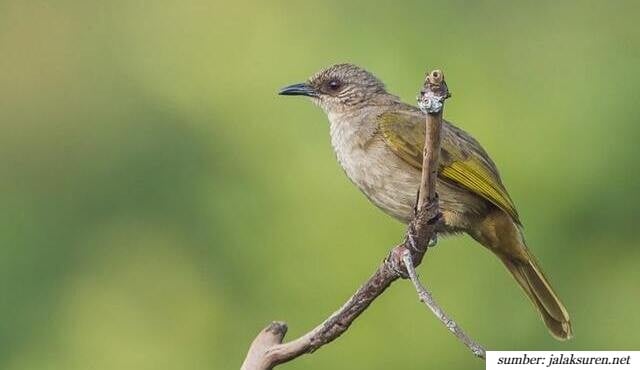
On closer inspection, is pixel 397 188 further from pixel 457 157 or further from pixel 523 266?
pixel 523 266

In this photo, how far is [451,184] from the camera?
5.59 m

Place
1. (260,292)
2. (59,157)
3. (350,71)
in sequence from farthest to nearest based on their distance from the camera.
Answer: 1. (59,157)
2. (260,292)
3. (350,71)

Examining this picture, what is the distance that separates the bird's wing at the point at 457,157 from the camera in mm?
5531

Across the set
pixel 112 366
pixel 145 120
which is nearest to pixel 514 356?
pixel 112 366

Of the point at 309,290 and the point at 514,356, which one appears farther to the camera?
the point at 309,290

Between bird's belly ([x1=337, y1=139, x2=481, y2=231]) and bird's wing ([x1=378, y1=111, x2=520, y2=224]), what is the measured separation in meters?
0.04

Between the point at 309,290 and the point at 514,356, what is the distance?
286 cm

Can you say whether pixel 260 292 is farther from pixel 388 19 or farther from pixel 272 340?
pixel 272 340

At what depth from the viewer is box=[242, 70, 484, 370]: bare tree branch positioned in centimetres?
405

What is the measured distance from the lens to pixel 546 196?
27.2 ft

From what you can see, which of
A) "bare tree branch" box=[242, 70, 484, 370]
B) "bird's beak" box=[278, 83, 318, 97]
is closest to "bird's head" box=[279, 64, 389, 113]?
"bird's beak" box=[278, 83, 318, 97]

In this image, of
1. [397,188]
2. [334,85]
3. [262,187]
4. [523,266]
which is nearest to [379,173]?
[397,188]

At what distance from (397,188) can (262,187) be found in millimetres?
3279

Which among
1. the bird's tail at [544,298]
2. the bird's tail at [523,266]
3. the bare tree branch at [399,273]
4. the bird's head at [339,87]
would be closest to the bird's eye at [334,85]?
the bird's head at [339,87]
